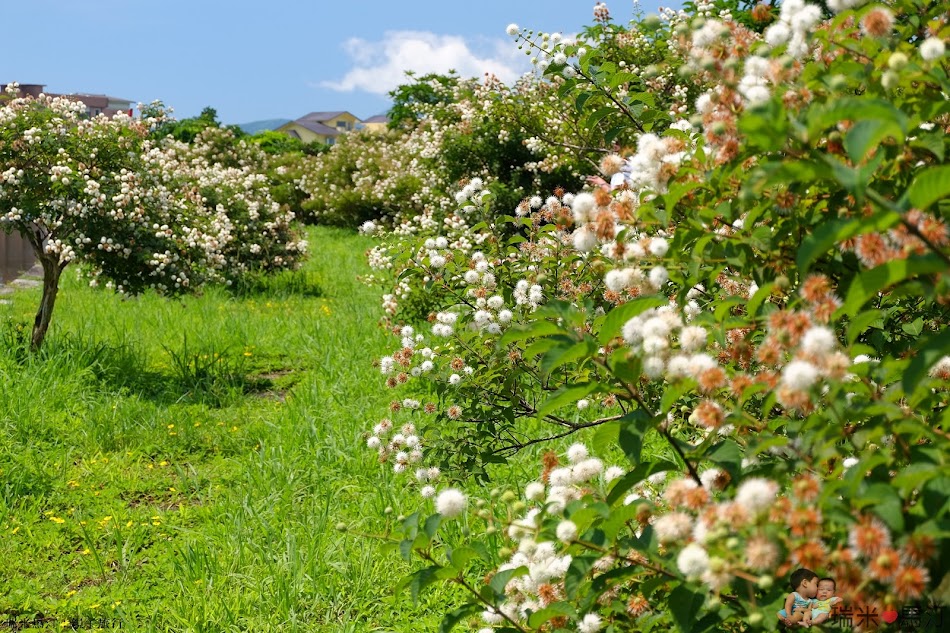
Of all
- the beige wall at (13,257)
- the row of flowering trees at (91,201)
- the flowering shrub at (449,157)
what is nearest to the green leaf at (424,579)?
the flowering shrub at (449,157)

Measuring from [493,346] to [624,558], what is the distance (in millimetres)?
1549

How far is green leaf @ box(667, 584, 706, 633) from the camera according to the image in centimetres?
125

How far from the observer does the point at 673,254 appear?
1519mm

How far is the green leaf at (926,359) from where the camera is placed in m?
1.02

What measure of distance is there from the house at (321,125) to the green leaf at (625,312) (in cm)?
8706

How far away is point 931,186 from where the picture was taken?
0.95 meters

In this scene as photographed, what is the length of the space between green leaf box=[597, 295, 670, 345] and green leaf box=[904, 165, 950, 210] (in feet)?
1.45

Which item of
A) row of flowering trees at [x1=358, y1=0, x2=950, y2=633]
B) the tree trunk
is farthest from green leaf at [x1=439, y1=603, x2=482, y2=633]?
the tree trunk

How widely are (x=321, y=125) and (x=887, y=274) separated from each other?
102963 mm

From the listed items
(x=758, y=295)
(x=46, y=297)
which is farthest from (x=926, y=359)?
(x=46, y=297)

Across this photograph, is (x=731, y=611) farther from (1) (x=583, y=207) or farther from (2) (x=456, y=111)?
(2) (x=456, y=111)

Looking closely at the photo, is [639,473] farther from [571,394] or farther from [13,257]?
[13,257]

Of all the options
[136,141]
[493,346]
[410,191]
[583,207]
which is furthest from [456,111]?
[583,207]

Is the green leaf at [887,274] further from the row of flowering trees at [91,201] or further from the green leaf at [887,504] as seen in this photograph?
the row of flowering trees at [91,201]
